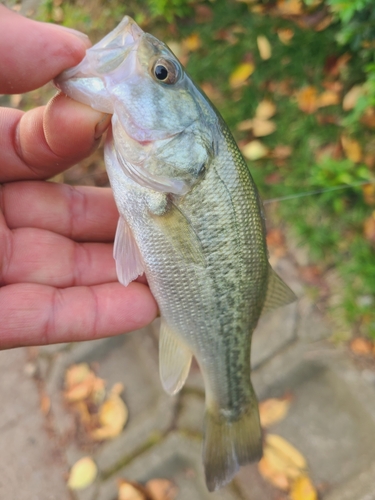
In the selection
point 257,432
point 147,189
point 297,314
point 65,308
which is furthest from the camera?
point 297,314

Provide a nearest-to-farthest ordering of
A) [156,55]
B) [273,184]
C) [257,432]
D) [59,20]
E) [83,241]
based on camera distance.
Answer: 1. [156,55]
2. [257,432]
3. [83,241]
4. [273,184]
5. [59,20]

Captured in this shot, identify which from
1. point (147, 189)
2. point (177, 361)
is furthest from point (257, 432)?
point (147, 189)

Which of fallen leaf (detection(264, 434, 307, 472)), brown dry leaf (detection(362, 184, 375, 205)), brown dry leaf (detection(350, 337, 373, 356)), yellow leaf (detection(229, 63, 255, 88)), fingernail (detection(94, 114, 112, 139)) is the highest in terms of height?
fingernail (detection(94, 114, 112, 139))

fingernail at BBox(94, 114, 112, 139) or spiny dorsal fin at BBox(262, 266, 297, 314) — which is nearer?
fingernail at BBox(94, 114, 112, 139)

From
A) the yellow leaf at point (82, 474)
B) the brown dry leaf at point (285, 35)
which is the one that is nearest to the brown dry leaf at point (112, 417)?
the yellow leaf at point (82, 474)

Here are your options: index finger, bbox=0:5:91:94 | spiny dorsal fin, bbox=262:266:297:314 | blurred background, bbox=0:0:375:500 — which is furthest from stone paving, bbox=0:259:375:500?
index finger, bbox=0:5:91:94

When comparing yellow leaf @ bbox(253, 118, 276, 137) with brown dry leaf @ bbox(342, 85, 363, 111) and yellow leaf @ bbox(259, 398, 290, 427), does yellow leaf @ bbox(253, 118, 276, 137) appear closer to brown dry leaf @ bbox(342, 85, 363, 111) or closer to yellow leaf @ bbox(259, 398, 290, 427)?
brown dry leaf @ bbox(342, 85, 363, 111)

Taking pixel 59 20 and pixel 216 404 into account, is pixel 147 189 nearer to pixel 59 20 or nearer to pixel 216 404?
pixel 216 404

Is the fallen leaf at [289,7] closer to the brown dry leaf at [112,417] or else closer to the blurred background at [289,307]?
the blurred background at [289,307]
